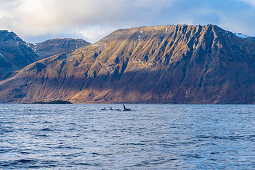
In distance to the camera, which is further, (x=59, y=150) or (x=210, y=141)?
(x=210, y=141)

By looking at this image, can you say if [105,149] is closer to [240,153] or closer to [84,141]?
[84,141]

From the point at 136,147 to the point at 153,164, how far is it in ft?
→ 33.5

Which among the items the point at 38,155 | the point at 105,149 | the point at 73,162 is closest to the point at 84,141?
the point at 105,149

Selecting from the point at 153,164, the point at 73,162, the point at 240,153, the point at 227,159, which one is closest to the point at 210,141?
the point at 240,153

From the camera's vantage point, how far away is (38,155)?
3762cm

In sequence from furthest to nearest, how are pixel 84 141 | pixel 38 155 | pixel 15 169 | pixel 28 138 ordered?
pixel 28 138, pixel 84 141, pixel 38 155, pixel 15 169

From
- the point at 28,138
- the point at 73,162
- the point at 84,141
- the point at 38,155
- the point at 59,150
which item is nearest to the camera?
the point at 73,162

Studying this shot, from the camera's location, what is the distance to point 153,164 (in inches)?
1286

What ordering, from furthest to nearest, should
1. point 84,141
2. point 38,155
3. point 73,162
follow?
point 84,141, point 38,155, point 73,162

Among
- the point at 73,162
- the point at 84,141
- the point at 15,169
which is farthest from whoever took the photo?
the point at 84,141

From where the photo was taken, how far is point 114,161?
112 ft

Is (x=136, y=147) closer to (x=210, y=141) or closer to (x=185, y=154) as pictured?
(x=185, y=154)

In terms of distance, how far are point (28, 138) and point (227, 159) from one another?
2947 centimetres

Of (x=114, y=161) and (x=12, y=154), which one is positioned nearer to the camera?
(x=114, y=161)
